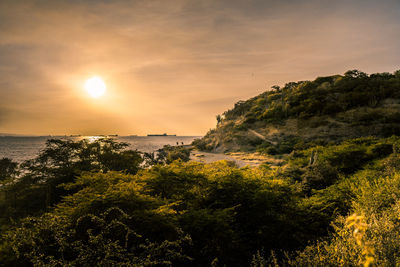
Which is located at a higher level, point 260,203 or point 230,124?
point 230,124

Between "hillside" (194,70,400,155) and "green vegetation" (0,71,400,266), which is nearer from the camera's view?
"green vegetation" (0,71,400,266)

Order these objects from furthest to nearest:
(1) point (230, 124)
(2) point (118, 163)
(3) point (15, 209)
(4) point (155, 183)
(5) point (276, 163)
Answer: (1) point (230, 124)
(5) point (276, 163)
(2) point (118, 163)
(3) point (15, 209)
(4) point (155, 183)

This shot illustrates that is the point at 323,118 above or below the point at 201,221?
above

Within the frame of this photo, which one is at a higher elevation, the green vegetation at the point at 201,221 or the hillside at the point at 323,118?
the hillside at the point at 323,118

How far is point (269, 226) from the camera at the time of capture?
646 cm

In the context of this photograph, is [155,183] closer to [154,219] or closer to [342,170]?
[154,219]

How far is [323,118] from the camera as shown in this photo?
123 feet

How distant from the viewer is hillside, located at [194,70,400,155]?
31281 mm

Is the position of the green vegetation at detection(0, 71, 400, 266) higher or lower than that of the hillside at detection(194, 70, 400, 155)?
lower

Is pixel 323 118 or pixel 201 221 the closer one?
pixel 201 221

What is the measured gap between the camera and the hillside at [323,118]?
31281mm

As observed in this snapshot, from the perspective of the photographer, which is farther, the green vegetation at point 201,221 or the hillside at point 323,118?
the hillside at point 323,118

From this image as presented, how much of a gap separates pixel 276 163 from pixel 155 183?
745 inches

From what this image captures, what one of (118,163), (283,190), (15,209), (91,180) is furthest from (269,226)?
(15,209)
